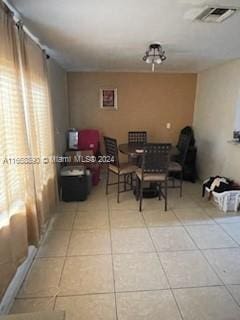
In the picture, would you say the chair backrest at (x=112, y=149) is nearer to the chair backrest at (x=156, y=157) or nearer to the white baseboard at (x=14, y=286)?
the chair backrest at (x=156, y=157)

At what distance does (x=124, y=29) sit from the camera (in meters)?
2.11

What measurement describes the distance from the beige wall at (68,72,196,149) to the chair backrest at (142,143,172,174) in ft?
6.35

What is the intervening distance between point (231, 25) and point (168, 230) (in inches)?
88.1

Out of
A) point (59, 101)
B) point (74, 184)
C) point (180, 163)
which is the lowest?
point (74, 184)

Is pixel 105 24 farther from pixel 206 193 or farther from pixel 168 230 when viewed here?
pixel 206 193

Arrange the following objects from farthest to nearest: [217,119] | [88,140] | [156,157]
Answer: [88,140]
[217,119]
[156,157]

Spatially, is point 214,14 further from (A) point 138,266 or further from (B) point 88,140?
(B) point 88,140

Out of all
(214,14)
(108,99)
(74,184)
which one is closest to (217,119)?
(108,99)

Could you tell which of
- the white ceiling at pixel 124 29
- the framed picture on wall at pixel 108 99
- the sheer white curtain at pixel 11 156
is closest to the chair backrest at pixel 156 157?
the white ceiling at pixel 124 29

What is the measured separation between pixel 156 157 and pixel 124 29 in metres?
1.69

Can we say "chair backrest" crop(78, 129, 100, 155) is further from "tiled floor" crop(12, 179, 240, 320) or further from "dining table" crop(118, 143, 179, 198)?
"tiled floor" crop(12, 179, 240, 320)

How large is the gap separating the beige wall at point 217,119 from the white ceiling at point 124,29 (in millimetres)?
587

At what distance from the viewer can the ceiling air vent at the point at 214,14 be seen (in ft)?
5.39

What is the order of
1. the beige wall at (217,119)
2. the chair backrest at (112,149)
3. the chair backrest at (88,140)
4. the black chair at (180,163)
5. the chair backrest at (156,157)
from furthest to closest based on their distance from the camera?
the chair backrest at (88,140) < the black chair at (180,163) < the beige wall at (217,119) < the chair backrest at (112,149) < the chair backrest at (156,157)
